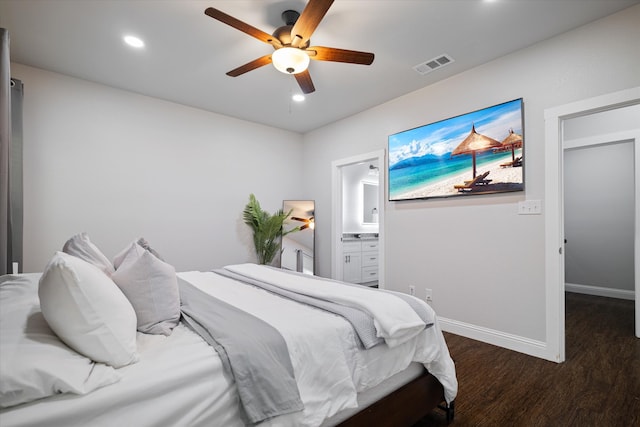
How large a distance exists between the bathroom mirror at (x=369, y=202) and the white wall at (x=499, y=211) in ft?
7.21

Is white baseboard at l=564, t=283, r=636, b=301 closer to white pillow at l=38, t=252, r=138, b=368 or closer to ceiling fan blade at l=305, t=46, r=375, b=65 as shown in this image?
ceiling fan blade at l=305, t=46, r=375, b=65

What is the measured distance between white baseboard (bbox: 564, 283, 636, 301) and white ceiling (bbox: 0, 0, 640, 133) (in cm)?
417

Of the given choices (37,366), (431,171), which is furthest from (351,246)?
(37,366)

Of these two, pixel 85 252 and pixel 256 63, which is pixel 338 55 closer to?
pixel 256 63

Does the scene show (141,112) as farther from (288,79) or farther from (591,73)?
(591,73)

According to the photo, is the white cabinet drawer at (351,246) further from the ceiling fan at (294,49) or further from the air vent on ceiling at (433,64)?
the ceiling fan at (294,49)

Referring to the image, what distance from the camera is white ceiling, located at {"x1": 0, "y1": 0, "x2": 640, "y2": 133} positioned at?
215 cm

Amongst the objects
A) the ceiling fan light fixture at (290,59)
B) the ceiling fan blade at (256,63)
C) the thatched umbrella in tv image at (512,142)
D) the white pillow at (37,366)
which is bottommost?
the white pillow at (37,366)

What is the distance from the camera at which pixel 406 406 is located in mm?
1524

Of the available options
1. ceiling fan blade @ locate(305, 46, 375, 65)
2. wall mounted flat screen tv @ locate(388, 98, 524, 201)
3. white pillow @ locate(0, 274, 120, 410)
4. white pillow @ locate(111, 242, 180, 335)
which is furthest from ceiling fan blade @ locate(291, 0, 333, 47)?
white pillow @ locate(0, 274, 120, 410)

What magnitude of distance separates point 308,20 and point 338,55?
0.40 meters

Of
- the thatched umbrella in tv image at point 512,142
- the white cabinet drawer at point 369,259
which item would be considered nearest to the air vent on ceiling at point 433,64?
the thatched umbrella in tv image at point 512,142

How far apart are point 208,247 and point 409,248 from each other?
265 cm

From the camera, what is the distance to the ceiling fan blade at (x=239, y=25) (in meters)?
1.80
